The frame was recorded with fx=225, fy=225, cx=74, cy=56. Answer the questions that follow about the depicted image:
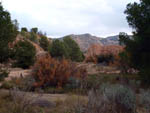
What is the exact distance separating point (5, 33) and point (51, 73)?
16.3ft

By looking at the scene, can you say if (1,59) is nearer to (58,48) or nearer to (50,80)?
(50,80)

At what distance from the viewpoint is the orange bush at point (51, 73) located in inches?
575

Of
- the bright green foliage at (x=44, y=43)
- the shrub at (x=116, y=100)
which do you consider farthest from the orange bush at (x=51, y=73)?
the bright green foliage at (x=44, y=43)

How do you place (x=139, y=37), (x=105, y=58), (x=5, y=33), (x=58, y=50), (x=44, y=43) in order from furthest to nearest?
(x=44, y=43)
(x=58, y=50)
(x=105, y=58)
(x=139, y=37)
(x=5, y=33)

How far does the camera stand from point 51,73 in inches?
582

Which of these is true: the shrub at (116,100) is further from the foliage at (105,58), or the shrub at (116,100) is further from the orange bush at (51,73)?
the foliage at (105,58)

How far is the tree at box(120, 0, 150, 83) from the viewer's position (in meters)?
14.7

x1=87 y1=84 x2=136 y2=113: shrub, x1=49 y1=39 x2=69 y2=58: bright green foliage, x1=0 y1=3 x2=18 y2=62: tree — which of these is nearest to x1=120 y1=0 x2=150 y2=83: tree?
x1=87 y1=84 x2=136 y2=113: shrub

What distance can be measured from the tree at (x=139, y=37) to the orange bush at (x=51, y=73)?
4035 millimetres

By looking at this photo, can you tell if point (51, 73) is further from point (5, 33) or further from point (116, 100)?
point (116, 100)

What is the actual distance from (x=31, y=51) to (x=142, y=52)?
853 inches

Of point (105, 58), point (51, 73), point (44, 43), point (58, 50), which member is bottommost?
point (51, 73)

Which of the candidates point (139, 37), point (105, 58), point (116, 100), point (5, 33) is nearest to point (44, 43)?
point (105, 58)

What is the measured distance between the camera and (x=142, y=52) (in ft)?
49.7
